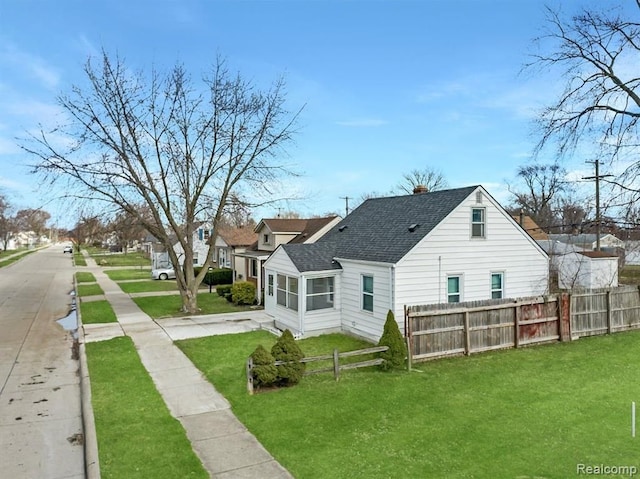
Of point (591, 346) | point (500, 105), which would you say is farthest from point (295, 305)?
point (500, 105)

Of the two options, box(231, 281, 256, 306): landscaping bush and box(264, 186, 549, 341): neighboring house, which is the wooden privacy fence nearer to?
box(264, 186, 549, 341): neighboring house

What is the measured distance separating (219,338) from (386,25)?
1357 centimetres

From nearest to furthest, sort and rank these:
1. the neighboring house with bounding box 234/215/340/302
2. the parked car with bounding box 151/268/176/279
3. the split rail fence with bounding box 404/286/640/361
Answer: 1. the split rail fence with bounding box 404/286/640/361
2. the neighboring house with bounding box 234/215/340/302
3. the parked car with bounding box 151/268/176/279

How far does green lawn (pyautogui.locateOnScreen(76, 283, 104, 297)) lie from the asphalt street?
7315mm

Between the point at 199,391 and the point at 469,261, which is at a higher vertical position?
the point at 469,261

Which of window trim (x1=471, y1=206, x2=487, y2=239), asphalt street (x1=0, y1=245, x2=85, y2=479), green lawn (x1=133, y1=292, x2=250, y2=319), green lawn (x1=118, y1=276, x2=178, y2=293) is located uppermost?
window trim (x1=471, y1=206, x2=487, y2=239)

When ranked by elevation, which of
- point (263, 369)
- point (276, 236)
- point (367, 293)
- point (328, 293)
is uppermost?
point (276, 236)

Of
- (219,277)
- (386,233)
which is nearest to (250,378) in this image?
(386,233)

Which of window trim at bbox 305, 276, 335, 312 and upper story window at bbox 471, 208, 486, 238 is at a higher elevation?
upper story window at bbox 471, 208, 486, 238

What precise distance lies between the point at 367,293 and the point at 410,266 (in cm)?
198

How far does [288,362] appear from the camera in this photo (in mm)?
10398
